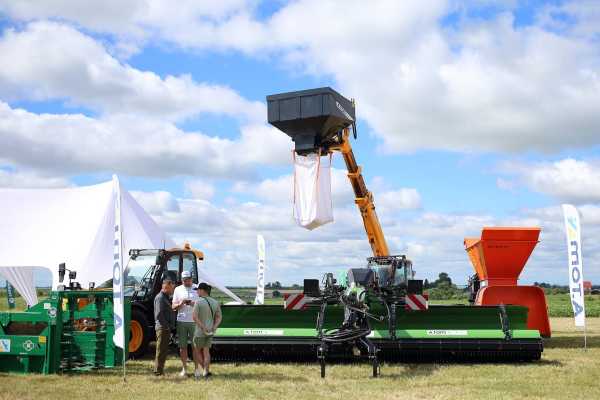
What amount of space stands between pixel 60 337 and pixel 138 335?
223 cm

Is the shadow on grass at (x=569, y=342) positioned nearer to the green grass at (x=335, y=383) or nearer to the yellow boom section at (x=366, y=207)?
the green grass at (x=335, y=383)

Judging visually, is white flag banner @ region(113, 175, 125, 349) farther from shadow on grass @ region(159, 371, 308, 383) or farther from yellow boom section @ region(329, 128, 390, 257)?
yellow boom section @ region(329, 128, 390, 257)

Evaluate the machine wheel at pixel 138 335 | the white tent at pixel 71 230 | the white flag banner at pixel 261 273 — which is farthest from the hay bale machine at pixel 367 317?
the white flag banner at pixel 261 273

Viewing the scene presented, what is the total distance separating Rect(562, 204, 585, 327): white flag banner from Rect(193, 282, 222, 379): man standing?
747 centimetres

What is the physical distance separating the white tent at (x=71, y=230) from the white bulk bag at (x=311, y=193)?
6002 millimetres

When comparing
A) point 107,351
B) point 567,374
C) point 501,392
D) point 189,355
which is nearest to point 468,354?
point 567,374

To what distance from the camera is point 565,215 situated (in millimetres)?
13922

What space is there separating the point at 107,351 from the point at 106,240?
8.16 metres

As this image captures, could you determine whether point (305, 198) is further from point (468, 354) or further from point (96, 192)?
point (96, 192)

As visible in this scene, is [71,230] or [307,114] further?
[71,230]

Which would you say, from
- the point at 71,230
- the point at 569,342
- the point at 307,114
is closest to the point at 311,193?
the point at 307,114

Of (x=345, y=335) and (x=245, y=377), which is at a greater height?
(x=345, y=335)

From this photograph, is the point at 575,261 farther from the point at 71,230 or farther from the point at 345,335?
the point at 71,230

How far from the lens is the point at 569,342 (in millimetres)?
15453
